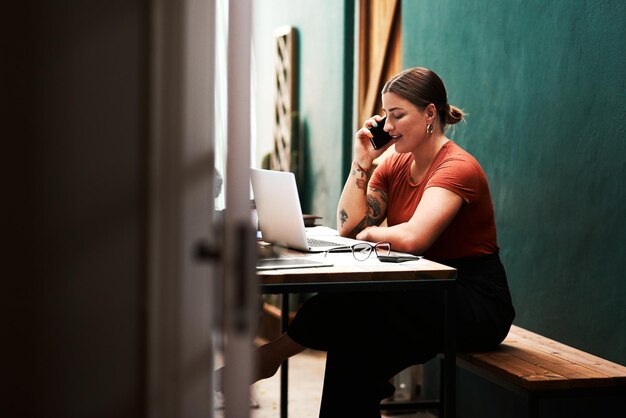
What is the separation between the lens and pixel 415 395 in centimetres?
388

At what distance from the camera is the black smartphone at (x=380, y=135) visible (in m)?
3.11

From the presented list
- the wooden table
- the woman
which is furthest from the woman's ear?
the wooden table

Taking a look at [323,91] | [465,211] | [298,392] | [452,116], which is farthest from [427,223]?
[323,91]

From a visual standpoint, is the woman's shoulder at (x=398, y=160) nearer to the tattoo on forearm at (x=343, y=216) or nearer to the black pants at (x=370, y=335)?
the tattoo on forearm at (x=343, y=216)

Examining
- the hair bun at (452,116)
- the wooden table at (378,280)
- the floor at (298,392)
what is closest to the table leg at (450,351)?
the wooden table at (378,280)

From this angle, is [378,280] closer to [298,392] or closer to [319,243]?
[319,243]

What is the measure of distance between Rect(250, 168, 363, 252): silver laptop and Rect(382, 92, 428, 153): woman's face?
41 centimetres

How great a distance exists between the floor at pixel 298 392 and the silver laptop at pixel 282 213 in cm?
87

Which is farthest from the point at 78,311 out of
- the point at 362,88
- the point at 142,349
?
the point at 362,88

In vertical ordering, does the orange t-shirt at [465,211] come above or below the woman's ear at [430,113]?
below

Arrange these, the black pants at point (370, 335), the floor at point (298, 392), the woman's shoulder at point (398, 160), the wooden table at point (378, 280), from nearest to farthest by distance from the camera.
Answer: the wooden table at point (378, 280) → the black pants at point (370, 335) → the woman's shoulder at point (398, 160) → the floor at point (298, 392)

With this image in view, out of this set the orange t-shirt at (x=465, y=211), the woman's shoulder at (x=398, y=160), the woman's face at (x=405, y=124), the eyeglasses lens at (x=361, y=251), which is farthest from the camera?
the woman's shoulder at (x=398, y=160)

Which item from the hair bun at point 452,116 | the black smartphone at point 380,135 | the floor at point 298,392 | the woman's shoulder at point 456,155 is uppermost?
the hair bun at point 452,116

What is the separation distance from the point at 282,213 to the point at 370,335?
1.62 ft
